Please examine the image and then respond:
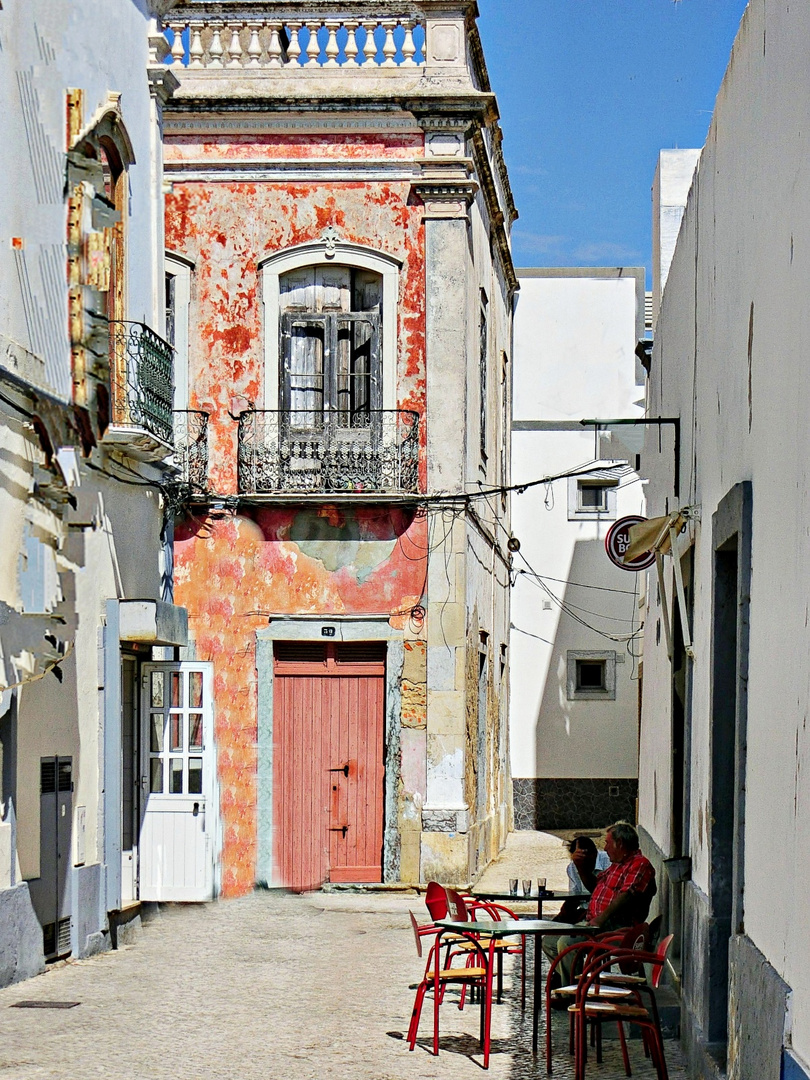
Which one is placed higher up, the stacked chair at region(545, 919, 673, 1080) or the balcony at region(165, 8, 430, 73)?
the balcony at region(165, 8, 430, 73)

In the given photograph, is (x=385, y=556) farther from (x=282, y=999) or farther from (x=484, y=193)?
(x=282, y=999)

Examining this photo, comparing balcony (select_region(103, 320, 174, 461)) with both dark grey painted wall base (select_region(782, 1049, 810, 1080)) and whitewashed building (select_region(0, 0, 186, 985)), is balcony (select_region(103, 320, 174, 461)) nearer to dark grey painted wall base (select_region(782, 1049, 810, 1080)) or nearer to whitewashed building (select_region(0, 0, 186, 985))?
whitewashed building (select_region(0, 0, 186, 985))

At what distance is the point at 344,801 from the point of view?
58.9 ft

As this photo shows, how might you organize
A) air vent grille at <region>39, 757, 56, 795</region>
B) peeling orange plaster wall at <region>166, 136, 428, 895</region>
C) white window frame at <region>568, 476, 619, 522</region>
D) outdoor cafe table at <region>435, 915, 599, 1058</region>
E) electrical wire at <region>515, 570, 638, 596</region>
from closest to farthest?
outdoor cafe table at <region>435, 915, 599, 1058</region> < air vent grille at <region>39, 757, 56, 795</region> < peeling orange plaster wall at <region>166, 136, 428, 895</region> < electrical wire at <region>515, 570, 638, 596</region> < white window frame at <region>568, 476, 619, 522</region>

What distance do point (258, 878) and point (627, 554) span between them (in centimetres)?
783

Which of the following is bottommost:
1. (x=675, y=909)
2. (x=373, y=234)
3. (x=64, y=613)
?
(x=675, y=909)

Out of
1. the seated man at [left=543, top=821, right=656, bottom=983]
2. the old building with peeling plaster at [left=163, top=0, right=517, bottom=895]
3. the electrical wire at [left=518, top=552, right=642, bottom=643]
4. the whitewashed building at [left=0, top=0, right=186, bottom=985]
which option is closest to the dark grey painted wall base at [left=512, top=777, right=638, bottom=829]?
the electrical wire at [left=518, top=552, right=642, bottom=643]

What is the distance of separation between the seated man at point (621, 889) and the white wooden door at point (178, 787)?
523cm

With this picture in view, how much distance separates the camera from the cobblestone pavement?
8.91 metres

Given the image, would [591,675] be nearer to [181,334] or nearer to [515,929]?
[181,334]

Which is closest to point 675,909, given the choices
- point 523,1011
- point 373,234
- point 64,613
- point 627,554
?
point 523,1011

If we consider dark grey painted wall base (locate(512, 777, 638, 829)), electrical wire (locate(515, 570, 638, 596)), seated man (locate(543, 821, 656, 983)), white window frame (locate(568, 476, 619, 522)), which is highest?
white window frame (locate(568, 476, 619, 522))

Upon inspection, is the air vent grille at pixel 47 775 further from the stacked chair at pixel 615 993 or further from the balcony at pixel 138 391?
the stacked chair at pixel 615 993

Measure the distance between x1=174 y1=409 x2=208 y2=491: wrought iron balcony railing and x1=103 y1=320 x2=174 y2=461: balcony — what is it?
3783mm
